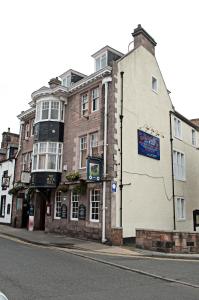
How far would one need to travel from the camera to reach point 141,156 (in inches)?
755

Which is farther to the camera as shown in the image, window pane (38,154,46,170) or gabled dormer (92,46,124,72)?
window pane (38,154,46,170)

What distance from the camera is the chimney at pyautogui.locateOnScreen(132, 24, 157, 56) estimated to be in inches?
834

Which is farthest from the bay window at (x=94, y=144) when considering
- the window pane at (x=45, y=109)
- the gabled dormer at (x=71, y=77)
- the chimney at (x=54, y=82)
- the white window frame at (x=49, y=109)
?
the chimney at (x=54, y=82)

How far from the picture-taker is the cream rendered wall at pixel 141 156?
57.8 feet

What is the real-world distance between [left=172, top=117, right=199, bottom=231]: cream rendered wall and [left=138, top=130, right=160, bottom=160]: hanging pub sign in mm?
3228

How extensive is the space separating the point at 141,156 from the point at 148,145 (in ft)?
3.93

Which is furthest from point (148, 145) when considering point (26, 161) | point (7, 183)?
point (7, 183)

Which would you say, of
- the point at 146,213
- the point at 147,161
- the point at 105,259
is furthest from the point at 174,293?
the point at 147,161

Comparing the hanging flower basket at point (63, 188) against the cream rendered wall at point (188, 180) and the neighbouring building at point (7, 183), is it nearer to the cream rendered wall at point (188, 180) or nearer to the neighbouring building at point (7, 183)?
the neighbouring building at point (7, 183)

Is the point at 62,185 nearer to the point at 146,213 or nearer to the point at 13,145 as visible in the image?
the point at 146,213

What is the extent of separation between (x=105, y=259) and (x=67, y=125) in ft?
36.9

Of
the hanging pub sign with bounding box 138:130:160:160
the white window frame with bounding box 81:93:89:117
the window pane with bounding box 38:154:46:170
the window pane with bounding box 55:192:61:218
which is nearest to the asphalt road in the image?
the window pane with bounding box 55:192:61:218

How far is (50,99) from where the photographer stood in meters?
21.3

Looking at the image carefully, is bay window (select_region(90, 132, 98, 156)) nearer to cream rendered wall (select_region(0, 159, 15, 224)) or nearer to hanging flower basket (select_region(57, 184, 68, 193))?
hanging flower basket (select_region(57, 184, 68, 193))
